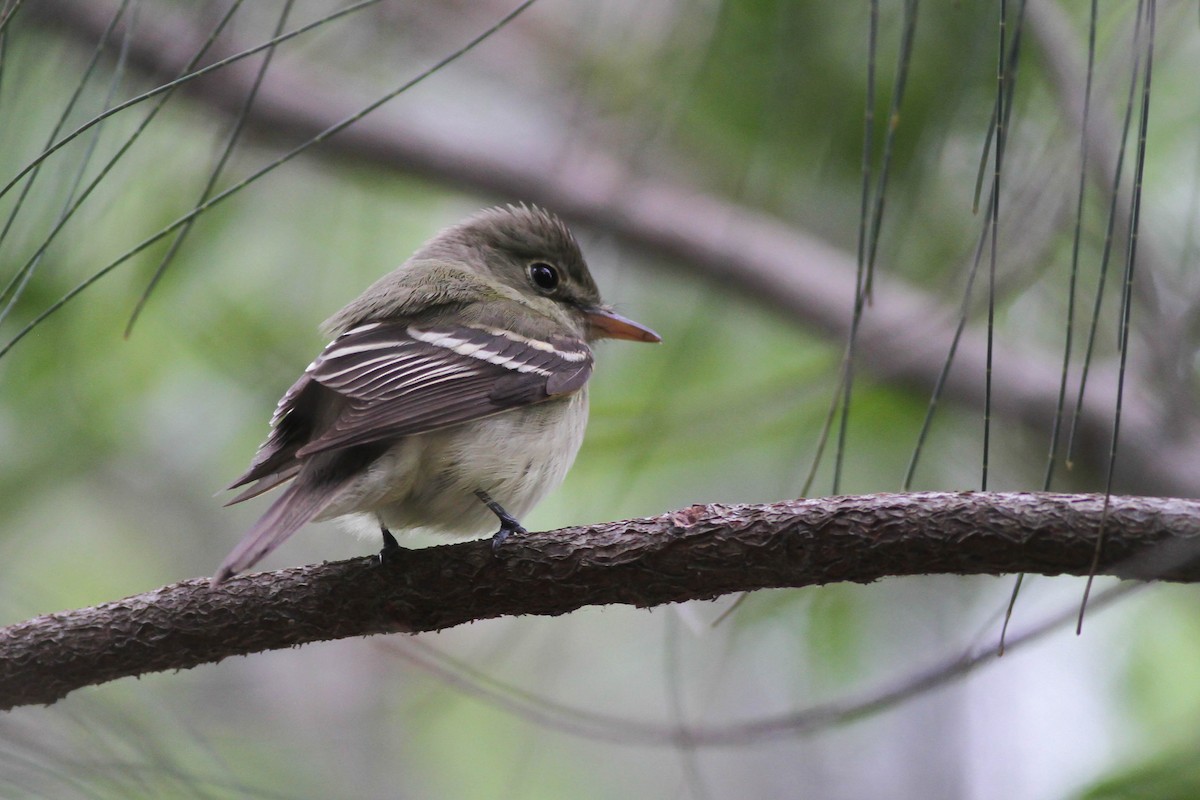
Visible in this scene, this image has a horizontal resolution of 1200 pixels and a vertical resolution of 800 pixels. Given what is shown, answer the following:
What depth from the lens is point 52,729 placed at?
221 centimetres

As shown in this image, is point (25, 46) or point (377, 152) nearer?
point (25, 46)

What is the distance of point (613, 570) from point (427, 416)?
0.61 meters

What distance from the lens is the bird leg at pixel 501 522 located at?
2359 mm

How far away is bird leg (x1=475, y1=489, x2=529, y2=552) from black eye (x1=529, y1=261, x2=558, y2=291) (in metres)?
1.09

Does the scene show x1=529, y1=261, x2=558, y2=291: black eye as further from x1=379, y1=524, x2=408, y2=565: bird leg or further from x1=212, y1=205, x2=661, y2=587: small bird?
x1=379, y1=524, x2=408, y2=565: bird leg

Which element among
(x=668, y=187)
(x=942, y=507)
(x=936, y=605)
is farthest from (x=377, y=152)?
(x=942, y=507)

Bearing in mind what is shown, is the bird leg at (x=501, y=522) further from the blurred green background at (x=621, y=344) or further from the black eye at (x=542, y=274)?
the black eye at (x=542, y=274)

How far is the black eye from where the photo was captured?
12.2ft

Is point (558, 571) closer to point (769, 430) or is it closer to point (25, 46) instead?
point (25, 46)

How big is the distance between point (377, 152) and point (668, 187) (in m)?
1.37

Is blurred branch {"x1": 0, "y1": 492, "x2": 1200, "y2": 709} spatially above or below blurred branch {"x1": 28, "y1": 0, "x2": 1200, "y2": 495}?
below

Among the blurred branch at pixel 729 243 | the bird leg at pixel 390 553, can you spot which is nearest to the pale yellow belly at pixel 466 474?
the bird leg at pixel 390 553

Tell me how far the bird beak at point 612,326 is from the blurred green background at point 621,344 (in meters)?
0.43

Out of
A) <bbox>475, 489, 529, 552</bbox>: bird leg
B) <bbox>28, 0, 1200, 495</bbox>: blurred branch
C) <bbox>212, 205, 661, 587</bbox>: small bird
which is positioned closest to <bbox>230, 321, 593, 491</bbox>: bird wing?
<bbox>212, 205, 661, 587</bbox>: small bird
